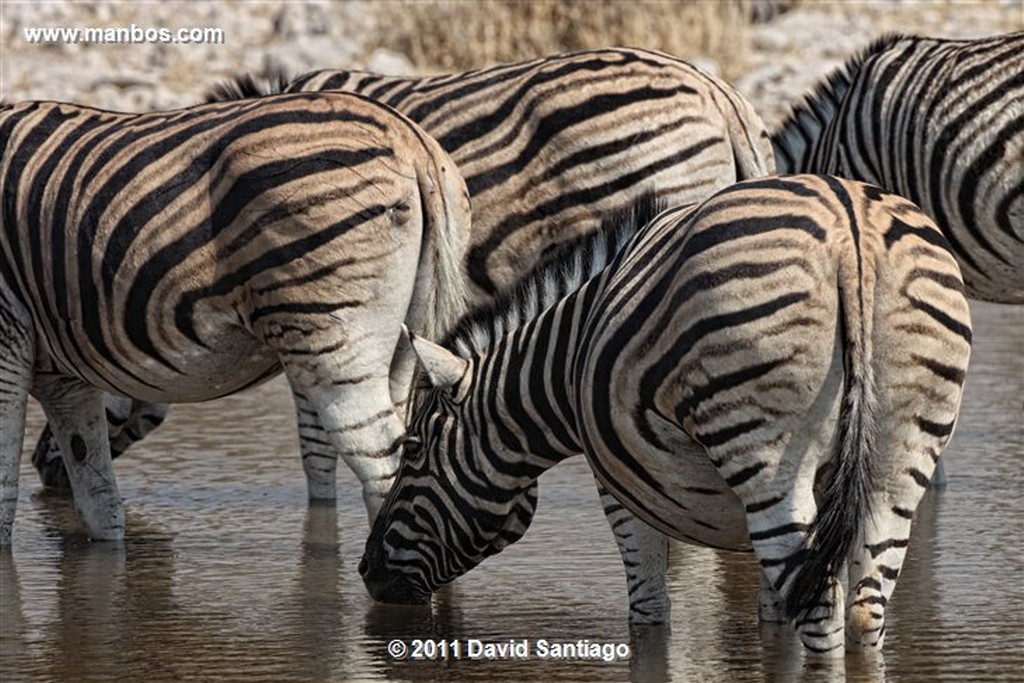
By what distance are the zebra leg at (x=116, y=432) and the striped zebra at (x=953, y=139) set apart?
361cm

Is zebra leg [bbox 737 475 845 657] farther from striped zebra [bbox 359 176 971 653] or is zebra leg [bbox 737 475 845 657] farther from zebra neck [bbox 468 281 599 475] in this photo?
zebra neck [bbox 468 281 599 475]

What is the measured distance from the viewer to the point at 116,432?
968cm

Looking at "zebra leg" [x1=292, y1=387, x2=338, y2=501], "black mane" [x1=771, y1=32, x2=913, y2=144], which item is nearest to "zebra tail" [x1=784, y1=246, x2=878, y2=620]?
"zebra leg" [x1=292, y1=387, x2=338, y2=501]

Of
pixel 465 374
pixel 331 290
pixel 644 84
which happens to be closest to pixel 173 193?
pixel 331 290

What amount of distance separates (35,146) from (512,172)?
79.3 inches

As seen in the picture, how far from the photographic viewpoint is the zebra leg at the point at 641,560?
6805 millimetres

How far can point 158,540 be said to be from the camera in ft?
28.3

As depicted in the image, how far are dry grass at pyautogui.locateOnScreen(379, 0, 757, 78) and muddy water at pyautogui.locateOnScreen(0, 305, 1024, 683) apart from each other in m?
8.73

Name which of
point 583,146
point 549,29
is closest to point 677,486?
point 583,146

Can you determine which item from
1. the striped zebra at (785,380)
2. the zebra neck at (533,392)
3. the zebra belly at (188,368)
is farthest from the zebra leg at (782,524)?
the zebra belly at (188,368)

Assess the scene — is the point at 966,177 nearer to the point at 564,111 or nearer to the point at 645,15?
the point at 564,111

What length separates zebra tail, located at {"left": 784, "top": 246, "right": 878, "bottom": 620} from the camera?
569 cm

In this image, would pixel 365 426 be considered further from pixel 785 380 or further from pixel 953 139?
pixel 953 139

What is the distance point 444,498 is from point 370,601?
2.57ft
